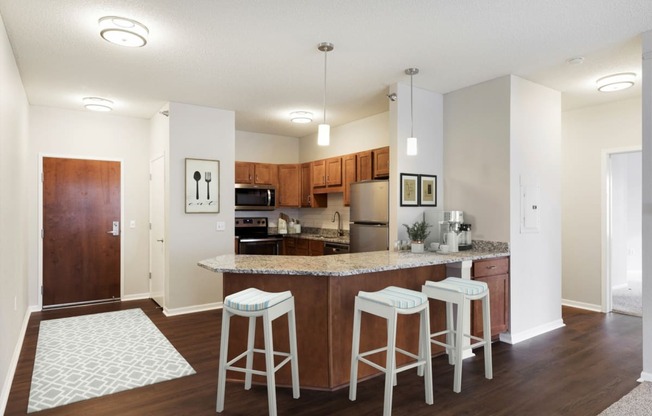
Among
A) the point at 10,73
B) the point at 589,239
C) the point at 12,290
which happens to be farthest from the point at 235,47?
the point at 589,239

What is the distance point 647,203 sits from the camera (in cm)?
295

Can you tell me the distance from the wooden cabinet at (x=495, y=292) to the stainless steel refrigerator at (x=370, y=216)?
1.05 m

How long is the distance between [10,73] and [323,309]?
10.4 ft

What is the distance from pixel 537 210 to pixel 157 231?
473 centimetres

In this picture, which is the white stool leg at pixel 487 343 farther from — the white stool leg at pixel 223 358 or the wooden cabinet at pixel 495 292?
the white stool leg at pixel 223 358

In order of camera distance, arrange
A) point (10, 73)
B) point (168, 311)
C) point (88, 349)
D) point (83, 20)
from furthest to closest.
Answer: point (168, 311) → point (88, 349) → point (10, 73) → point (83, 20)

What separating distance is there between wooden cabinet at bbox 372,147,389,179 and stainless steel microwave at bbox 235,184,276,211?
204 cm

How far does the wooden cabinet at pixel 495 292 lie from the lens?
3.63 meters

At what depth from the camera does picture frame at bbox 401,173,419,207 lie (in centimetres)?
416

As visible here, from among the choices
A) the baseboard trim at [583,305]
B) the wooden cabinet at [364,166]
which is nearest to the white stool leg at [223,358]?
the wooden cabinet at [364,166]

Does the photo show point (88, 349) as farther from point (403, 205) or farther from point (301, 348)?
point (403, 205)

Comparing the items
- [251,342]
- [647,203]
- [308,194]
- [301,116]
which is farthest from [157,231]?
[647,203]

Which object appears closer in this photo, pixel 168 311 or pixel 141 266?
pixel 168 311

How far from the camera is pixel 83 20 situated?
2.76 meters
